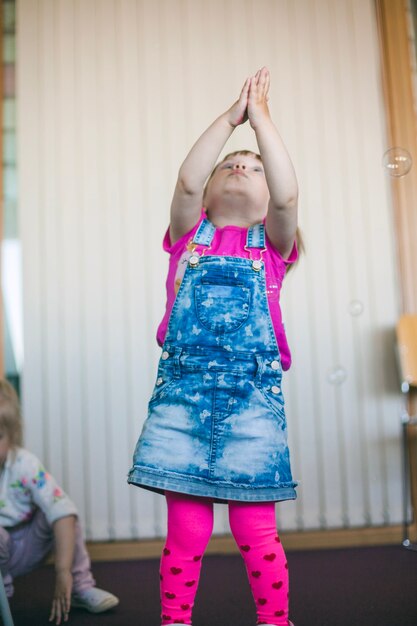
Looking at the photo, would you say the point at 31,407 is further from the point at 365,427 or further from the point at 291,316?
the point at 365,427

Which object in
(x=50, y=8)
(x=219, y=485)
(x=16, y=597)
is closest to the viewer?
(x=219, y=485)

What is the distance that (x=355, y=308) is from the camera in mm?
2449

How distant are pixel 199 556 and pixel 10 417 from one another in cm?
71

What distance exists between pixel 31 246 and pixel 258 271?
4.69ft

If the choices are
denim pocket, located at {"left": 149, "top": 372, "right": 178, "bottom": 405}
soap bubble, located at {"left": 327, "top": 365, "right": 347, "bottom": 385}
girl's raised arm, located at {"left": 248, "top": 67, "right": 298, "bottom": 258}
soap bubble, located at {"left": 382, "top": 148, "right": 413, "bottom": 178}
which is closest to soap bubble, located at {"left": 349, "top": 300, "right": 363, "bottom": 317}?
soap bubble, located at {"left": 327, "top": 365, "right": 347, "bottom": 385}

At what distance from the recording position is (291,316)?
246cm

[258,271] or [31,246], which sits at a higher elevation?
[31,246]

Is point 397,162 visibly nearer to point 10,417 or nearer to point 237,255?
point 237,255

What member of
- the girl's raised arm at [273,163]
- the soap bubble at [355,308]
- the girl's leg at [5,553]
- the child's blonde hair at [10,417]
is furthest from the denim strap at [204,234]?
the soap bubble at [355,308]

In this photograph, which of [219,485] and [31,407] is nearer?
[219,485]

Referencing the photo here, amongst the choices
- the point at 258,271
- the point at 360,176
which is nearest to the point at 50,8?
the point at 360,176

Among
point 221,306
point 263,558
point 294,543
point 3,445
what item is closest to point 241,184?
point 221,306

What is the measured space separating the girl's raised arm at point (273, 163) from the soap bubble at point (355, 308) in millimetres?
1250

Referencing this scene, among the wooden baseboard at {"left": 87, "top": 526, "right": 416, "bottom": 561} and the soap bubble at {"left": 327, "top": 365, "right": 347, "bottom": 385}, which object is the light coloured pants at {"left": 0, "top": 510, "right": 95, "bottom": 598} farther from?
the soap bubble at {"left": 327, "top": 365, "right": 347, "bottom": 385}
